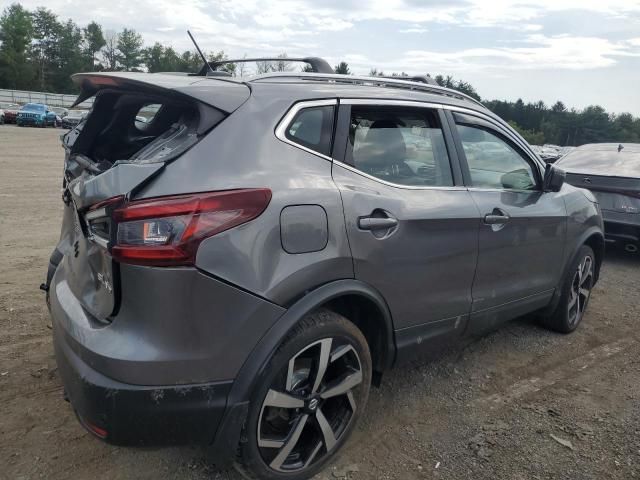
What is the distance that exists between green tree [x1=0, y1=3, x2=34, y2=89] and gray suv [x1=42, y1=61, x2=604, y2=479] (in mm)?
82899

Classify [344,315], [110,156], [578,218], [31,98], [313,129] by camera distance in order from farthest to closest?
1. [31,98]
2. [578,218]
3. [110,156]
4. [344,315]
5. [313,129]

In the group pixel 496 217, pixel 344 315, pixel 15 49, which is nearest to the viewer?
pixel 344 315

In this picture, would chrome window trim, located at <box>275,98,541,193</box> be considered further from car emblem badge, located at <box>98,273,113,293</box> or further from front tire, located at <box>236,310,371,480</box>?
car emblem badge, located at <box>98,273,113,293</box>

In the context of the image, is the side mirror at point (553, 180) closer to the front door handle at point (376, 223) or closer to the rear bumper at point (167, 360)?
the front door handle at point (376, 223)

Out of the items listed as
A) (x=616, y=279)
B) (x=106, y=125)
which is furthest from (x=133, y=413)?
(x=616, y=279)

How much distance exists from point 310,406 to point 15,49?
90.3m

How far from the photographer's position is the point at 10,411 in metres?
3.01

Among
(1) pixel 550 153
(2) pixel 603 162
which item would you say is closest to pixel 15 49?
(1) pixel 550 153

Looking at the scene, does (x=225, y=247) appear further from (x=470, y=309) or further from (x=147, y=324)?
(x=470, y=309)

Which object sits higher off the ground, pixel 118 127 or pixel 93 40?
pixel 93 40

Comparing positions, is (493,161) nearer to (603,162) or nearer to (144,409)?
(144,409)

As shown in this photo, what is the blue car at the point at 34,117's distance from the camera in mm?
37688

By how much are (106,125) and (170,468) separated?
6.34 ft

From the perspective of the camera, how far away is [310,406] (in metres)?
2.51
